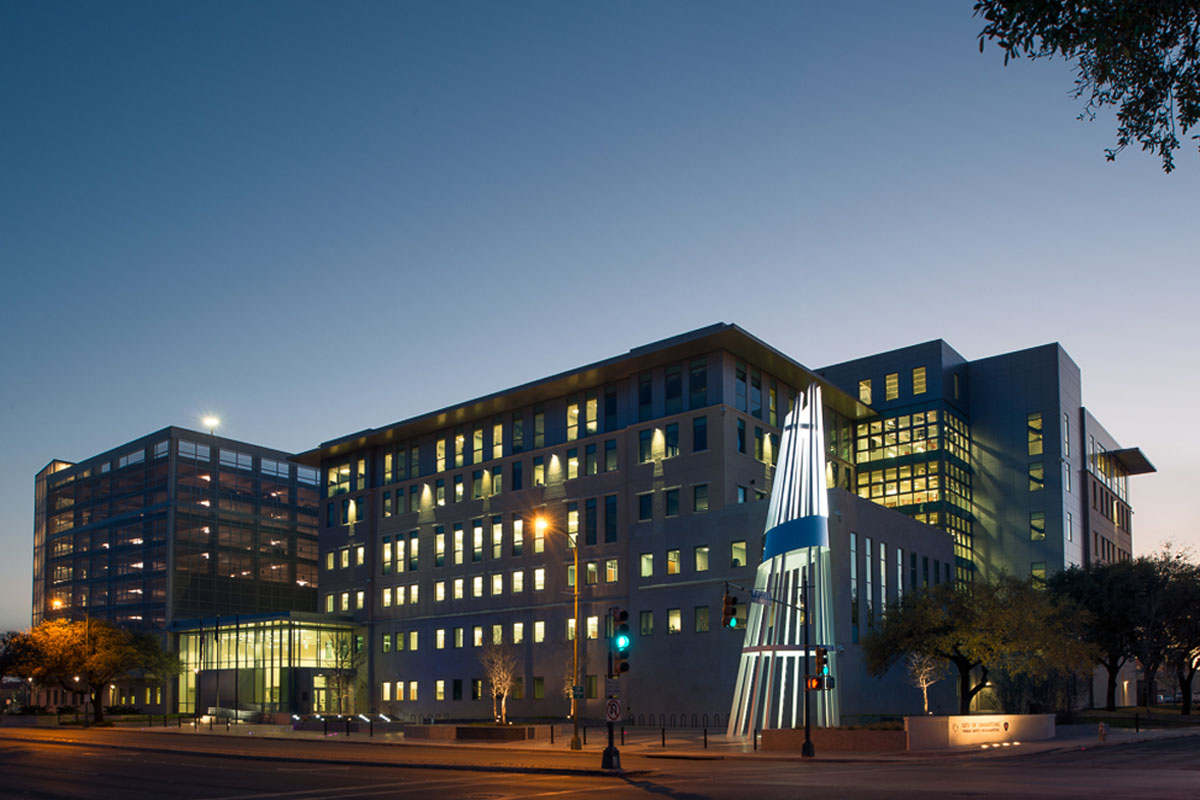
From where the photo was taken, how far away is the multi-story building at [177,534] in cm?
11025

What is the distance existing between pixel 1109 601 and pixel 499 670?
144 feet

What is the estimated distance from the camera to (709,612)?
221 ft

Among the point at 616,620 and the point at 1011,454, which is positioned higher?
the point at 1011,454

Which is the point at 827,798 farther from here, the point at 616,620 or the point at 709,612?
the point at 709,612

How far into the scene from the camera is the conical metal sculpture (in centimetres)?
4878

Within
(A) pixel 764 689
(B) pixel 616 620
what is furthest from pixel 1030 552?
(B) pixel 616 620

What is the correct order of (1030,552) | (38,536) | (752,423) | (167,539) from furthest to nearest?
(38,536), (167,539), (1030,552), (752,423)

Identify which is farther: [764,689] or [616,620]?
[764,689]

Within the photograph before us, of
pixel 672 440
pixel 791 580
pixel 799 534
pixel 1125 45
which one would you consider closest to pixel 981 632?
pixel 791 580

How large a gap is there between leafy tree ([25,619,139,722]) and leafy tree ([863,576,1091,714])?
5923 cm

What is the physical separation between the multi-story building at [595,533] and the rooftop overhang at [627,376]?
22 centimetres

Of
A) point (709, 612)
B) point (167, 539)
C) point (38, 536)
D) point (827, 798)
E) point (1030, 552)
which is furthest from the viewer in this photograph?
point (38, 536)

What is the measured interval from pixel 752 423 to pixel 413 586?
34.5 meters

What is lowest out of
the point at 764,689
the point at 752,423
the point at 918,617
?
the point at 764,689
